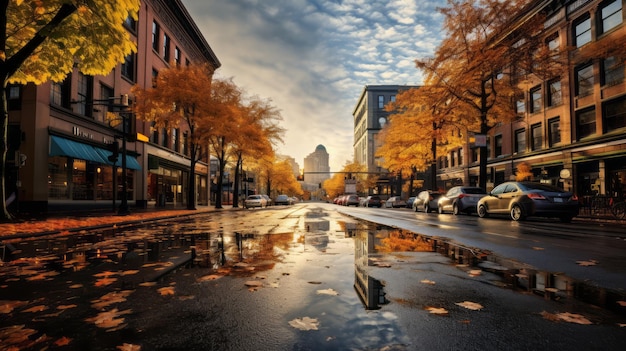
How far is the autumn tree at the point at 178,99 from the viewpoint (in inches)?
891

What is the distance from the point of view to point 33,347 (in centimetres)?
225

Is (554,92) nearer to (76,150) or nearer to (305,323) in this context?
(305,323)

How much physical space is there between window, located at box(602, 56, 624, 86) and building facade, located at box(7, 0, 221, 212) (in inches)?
1119

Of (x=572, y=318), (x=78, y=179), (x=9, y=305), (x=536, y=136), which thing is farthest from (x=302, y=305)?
(x=536, y=136)

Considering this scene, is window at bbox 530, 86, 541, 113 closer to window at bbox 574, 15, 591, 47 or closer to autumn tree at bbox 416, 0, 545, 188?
window at bbox 574, 15, 591, 47

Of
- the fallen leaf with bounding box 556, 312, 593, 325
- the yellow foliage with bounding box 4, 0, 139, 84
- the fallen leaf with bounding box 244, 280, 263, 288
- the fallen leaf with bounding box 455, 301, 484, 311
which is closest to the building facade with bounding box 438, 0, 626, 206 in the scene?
the fallen leaf with bounding box 556, 312, 593, 325

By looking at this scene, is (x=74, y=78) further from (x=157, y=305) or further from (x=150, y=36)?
(x=157, y=305)

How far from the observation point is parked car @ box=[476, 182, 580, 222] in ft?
41.9

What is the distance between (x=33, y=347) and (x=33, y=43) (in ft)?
39.2

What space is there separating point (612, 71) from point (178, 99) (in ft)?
94.3

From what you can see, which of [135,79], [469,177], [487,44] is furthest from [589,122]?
[135,79]

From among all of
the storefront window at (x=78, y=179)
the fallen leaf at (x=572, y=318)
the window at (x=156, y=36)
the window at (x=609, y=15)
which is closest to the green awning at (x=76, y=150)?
the storefront window at (x=78, y=179)

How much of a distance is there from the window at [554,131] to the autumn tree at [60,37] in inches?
1185

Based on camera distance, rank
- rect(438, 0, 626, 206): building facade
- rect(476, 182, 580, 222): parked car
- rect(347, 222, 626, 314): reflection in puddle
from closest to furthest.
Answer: rect(347, 222, 626, 314): reflection in puddle
rect(476, 182, 580, 222): parked car
rect(438, 0, 626, 206): building facade
